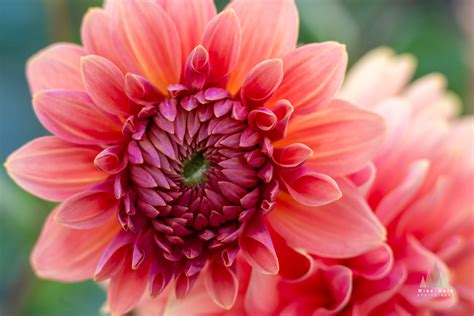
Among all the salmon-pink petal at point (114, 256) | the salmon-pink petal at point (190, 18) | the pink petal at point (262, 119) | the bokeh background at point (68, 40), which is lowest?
the bokeh background at point (68, 40)

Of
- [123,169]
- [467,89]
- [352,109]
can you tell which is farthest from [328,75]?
[467,89]

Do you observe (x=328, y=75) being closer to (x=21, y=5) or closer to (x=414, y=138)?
(x=414, y=138)

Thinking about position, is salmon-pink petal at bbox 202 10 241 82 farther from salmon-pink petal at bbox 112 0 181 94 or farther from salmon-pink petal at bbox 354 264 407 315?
salmon-pink petal at bbox 354 264 407 315

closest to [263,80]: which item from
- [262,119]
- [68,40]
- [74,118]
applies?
[262,119]

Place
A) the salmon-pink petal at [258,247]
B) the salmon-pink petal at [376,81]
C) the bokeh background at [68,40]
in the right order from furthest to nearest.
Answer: the bokeh background at [68,40]
the salmon-pink petal at [376,81]
the salmon-pink petal at [258,247]

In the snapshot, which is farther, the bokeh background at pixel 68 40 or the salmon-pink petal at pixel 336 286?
the bokeh background at pixel 68 40

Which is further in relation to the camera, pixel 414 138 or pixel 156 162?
pixel 414 138

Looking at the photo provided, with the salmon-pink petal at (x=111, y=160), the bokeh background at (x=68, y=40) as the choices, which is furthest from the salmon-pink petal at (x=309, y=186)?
the bokeh background at (x=68, y=40)

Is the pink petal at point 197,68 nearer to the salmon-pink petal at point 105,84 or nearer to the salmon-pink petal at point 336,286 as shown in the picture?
the salmon-pink petal at point 105,84
